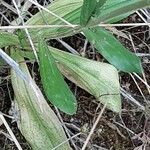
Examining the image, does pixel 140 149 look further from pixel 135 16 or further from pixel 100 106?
pixel 135 16

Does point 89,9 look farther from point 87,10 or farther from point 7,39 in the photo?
point 7,39

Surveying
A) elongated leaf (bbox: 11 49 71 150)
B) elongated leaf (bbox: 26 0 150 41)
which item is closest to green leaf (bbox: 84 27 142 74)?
elongated leaf (bbox: 26 0 150 41)

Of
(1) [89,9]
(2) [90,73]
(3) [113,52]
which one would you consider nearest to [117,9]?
(1) [89,9]

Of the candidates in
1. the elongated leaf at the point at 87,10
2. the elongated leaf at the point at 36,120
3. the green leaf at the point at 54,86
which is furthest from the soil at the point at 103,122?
the elongated leaf at the point at 87,10

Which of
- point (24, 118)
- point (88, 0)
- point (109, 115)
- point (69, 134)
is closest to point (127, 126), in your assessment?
point (109, 115)

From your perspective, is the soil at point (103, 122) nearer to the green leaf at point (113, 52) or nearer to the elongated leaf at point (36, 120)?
the elongated leaf at point (36, 120)

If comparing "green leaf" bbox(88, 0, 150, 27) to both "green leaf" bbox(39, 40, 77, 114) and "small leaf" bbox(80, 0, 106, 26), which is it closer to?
"small leaf" bbox(80, 0, 106, 26)
